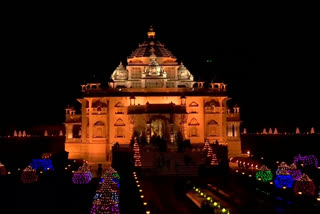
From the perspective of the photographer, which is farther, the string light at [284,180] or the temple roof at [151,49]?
the temple roof at [151,49]

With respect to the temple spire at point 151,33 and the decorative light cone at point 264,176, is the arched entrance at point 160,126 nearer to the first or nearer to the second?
the temple spire at point 151,33

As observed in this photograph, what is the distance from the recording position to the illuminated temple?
4184 cm

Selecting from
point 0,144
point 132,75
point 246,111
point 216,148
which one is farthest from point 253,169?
point 246,111

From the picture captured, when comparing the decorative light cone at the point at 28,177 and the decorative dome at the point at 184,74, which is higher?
the decorative dome at the point at 184,74

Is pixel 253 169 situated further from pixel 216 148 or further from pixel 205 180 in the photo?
pixel 205 180

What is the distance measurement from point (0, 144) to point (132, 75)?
11.7 m

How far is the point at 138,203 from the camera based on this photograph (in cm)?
2008

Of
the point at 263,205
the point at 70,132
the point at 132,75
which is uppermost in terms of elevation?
the point at 132,75

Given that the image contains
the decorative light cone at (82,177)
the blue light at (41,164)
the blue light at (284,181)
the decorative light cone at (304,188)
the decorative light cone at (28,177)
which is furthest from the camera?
the blue light at (41,164)

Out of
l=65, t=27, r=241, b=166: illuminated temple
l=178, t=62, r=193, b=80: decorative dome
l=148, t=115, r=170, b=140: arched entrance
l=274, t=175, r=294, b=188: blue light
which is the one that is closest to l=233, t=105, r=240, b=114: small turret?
l=65, t=27, r=241, b=166: illuminated temple

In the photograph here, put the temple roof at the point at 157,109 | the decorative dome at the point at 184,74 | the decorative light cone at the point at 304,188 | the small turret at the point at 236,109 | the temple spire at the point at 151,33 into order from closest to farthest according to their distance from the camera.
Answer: the decorative light cone at the point at 304,188 → the temple roof at the point at 157,109 → the decorative dome at the point at 184,74 → the small turret at the point at 236,109 → the temple spire at the point at 151,33

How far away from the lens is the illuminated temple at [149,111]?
41.8 metres

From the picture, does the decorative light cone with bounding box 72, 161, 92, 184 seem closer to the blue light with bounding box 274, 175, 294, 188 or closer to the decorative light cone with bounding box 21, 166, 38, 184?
the decorative light cone with bounding box 21, 166, 38, 184

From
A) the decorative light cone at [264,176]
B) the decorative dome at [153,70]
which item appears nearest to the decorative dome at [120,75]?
the decorative dome at [153,70]
